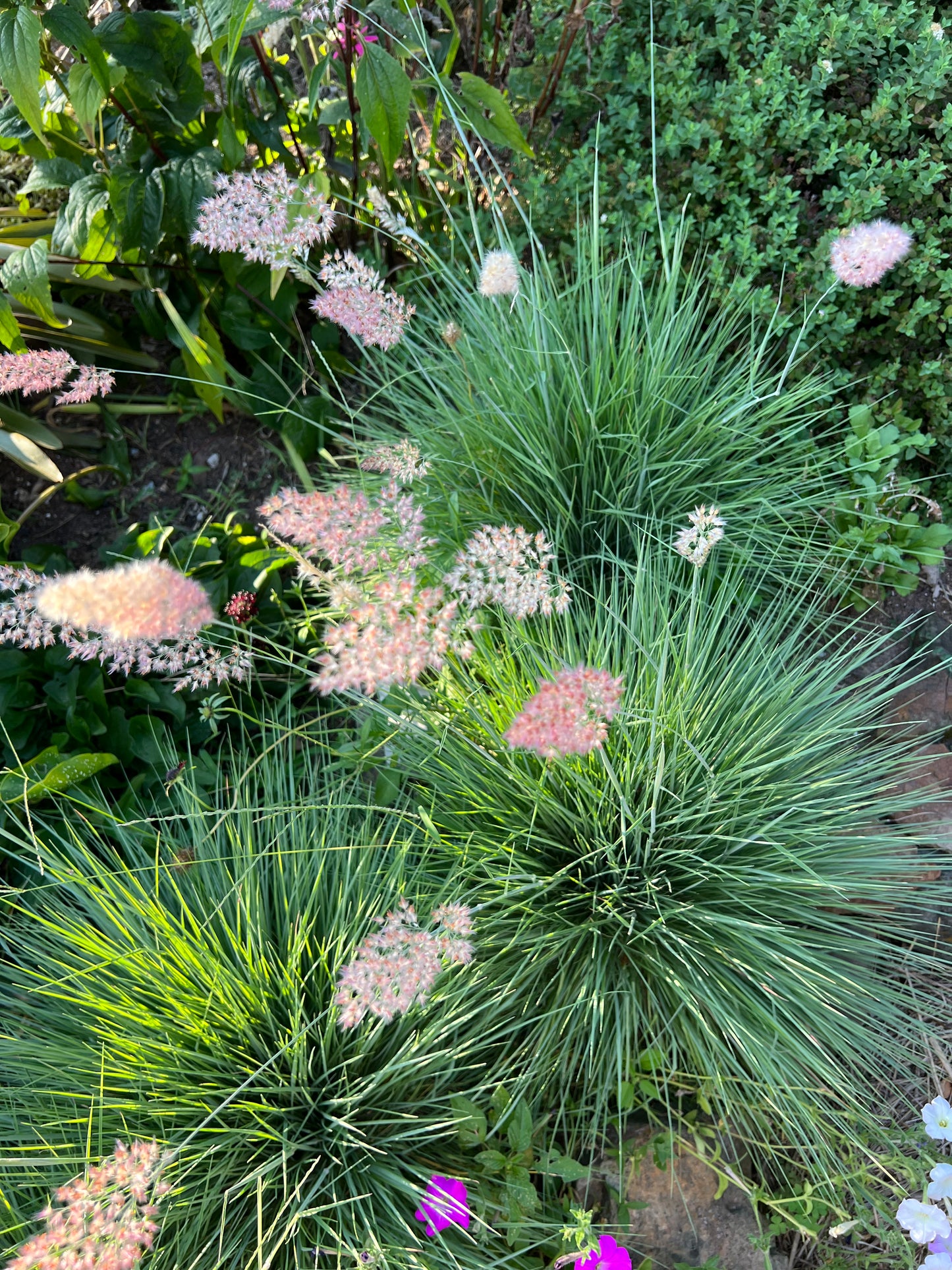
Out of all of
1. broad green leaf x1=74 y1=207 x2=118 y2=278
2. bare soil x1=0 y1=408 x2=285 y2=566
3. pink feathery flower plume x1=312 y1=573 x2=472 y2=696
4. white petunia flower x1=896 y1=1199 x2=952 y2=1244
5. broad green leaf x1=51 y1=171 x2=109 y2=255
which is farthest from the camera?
bare soil x1=0 y1=408 x2=285 y2=566

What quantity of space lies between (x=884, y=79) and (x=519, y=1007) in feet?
8.55

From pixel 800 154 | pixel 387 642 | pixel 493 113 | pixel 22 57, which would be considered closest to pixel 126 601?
pixel 387 642

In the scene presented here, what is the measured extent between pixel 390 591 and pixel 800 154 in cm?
200

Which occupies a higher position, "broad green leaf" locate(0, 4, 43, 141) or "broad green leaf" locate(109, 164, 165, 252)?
"broad green leaf" locate(0, 4, 43, 141)

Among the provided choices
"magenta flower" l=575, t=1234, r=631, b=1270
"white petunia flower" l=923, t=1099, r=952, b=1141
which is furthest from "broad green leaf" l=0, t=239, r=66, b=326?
"white petunia flower" l=923, t=1099, r=952, b=1141

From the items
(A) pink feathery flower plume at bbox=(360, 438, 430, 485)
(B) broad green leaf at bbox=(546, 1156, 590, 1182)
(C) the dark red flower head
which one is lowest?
(B) broad green leaf at bbox=(546, 1156, 590, 1182)

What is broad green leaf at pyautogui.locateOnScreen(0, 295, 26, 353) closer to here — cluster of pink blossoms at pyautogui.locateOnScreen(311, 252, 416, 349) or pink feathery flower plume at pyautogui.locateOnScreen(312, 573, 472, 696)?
cluster of pink blossoms at pyautogui.locateOnScreen(311, 252, 416, 349)

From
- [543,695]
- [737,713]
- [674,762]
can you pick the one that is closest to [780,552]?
[737,713]

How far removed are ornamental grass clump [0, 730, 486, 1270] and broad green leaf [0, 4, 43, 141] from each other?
142 cm

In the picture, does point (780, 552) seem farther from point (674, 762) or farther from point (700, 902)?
point (700, 902)

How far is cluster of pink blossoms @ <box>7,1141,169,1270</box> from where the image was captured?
1.06 meters

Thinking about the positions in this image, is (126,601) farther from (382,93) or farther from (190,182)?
(190,182)

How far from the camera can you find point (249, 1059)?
162 cm

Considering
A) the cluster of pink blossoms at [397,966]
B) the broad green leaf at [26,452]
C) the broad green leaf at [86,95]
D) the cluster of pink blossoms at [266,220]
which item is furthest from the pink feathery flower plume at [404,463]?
the broad green leaf at [26,452]
